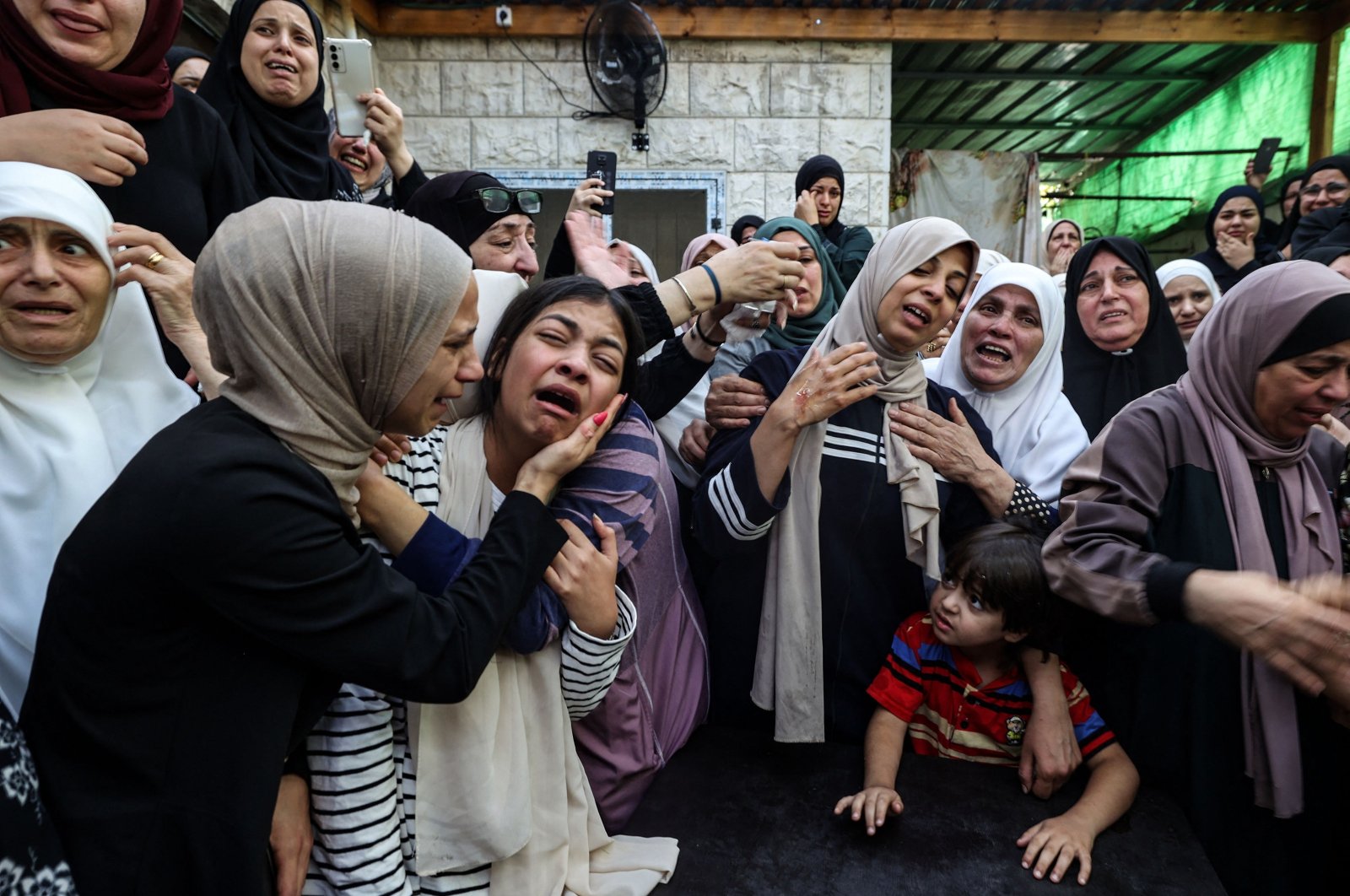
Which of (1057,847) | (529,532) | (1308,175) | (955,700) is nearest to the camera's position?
(529,532)

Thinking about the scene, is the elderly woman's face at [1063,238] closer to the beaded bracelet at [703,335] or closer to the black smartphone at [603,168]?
the black smartphone at [603,168]

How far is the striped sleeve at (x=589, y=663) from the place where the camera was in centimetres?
152

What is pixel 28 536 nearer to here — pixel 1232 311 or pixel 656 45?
pixel 1232 311

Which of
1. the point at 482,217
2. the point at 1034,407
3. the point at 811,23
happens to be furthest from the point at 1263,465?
the point at 811,23

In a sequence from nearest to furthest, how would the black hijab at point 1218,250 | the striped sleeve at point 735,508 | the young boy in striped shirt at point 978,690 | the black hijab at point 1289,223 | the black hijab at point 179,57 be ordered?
the young boy in striped shirt at point 978,690, the striped sleeve at point 735,508, the black hijab at point 179,57, the black hijab at point 1218,250, the black hijab at point 1289,223

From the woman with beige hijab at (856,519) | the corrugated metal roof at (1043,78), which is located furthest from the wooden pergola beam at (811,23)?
the woman with beige hijab at (856,519)

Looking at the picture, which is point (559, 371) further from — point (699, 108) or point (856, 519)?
point (699, 108)

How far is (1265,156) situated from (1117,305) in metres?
4.04

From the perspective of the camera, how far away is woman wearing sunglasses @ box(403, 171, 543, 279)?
2.68 meters

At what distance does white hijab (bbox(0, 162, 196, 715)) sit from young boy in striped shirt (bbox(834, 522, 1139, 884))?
1.62 meters

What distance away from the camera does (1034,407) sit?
94.6 inches

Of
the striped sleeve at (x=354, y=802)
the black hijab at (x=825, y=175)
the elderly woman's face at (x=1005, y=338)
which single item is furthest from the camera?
the black hijab at (x=825, y=175)

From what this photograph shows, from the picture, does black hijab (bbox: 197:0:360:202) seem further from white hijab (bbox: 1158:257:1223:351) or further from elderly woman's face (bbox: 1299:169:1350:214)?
elderly woman's face (bbox: 1299:169:1350:214)

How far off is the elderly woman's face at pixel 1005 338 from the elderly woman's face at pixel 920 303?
1.33 ft
